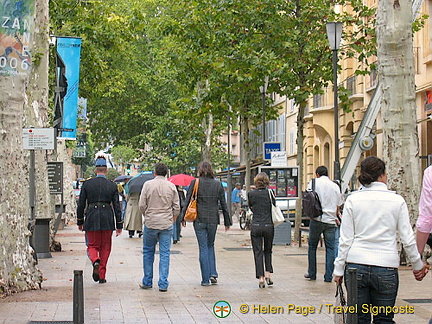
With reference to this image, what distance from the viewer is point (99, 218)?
1394 centimetres

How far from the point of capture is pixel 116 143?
63312 millimetres

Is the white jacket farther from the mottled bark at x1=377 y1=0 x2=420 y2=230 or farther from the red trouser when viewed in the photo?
the mottled bark at x1=377 y1=0 x2=420 y2=230

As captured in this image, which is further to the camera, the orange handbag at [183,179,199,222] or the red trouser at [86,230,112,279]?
the red trouser at [86,230,112,279]

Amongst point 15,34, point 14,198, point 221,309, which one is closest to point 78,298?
point 221,309

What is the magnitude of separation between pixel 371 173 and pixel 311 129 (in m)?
42.7

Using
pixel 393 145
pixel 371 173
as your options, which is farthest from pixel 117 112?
pixel 371 173

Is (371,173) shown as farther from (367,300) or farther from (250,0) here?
(250,0)

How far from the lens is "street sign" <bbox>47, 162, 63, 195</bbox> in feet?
78.2

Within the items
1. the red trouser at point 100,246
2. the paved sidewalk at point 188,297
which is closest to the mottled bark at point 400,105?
the paved sidewalk at point 188,297

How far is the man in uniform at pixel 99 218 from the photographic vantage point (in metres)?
14.0

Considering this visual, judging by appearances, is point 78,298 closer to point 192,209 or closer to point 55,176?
point 192,209

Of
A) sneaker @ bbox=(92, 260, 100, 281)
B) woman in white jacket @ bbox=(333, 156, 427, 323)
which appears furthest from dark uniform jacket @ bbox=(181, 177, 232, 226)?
woman in white jacket @ bbox=(333, 156, 427, 323)

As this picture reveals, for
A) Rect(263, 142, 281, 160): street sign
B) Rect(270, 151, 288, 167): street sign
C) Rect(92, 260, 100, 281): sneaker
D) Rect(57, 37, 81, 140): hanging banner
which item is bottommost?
Rect(92, 260, 100, 281): sneaker

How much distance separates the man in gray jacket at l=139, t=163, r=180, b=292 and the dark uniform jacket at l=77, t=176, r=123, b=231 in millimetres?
758
